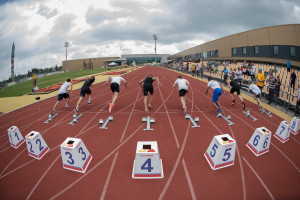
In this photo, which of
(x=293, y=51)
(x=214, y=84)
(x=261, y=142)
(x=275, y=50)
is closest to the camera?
(x=261, y=142)

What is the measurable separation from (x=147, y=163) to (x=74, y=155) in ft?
5.64

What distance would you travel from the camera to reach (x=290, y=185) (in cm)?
328

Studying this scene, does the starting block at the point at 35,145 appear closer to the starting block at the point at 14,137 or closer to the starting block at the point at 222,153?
the starting block at the point at 14,137

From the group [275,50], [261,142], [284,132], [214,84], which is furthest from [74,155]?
[275,50]

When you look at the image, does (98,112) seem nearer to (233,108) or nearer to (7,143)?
(7,143)

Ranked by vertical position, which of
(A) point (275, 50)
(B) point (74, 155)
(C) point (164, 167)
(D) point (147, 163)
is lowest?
(C) point (164, 167)

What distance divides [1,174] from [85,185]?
7.61 ft

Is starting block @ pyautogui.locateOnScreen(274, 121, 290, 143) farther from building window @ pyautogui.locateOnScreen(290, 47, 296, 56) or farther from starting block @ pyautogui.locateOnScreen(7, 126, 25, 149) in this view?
building window @ pyautogui.locateOnScreen(290, 47, 296, 56)

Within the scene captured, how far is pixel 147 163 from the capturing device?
3432mm

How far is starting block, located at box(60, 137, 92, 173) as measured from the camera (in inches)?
142

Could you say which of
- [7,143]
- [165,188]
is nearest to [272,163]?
[165,188]

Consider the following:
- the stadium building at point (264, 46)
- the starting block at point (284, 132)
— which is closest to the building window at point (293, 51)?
the stadium building at point (264, 46)

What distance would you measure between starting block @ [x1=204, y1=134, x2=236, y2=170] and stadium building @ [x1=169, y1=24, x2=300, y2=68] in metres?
23.8

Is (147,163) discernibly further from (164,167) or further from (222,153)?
(222,153)
